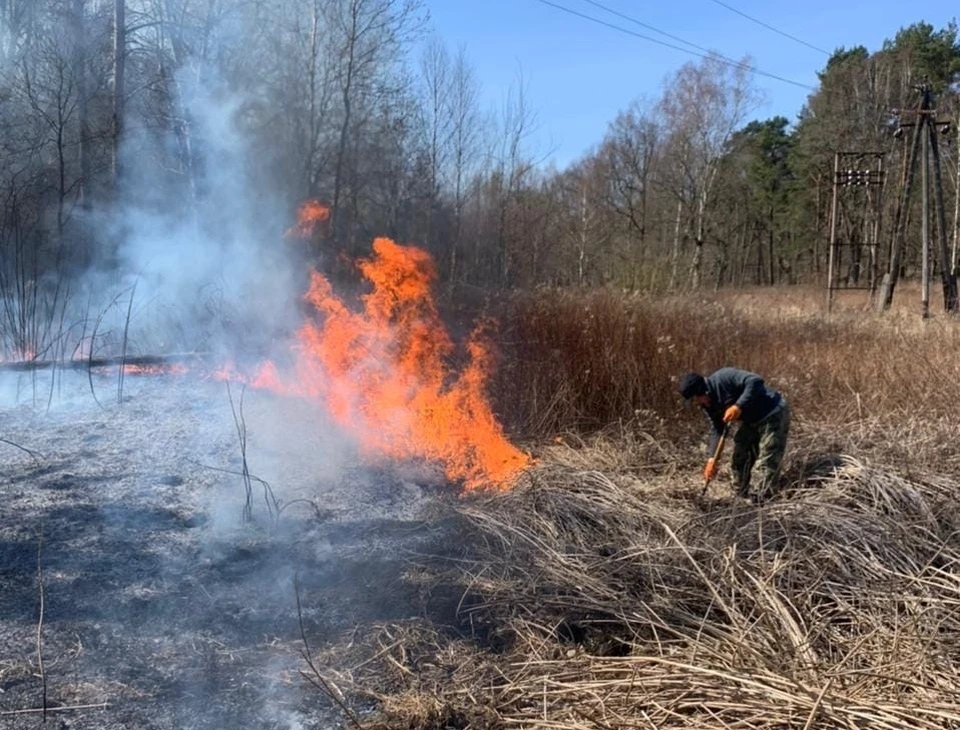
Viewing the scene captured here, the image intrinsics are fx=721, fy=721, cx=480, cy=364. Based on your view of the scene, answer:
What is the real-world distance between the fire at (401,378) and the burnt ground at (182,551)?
1.17 feet

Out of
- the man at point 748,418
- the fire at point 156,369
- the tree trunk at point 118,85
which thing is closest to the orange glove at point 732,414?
the man at point 748,418

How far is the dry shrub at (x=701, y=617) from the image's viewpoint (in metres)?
2.99

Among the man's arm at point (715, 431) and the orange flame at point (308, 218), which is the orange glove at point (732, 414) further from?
the orange flame at point (308, 218)

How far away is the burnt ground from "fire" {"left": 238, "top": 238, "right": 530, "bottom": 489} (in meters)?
0.36

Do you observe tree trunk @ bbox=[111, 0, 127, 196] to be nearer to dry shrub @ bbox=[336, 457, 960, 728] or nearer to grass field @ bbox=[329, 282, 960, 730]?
grass field @ bbox=[329, 282, 960, 730]

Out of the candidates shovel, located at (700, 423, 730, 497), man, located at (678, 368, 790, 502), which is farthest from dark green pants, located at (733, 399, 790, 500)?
shovel, located at (700, 423, 730, 497)

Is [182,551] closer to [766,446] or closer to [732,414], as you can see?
[732,414]

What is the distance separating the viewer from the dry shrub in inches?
118

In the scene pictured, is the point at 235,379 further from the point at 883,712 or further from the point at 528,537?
the point at 883,712

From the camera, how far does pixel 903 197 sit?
19.0 metres

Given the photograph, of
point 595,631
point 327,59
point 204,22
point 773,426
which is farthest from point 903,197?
point 595,631

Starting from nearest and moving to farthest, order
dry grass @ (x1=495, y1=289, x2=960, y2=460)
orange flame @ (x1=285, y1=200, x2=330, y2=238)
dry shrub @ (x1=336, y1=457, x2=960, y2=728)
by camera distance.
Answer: dry shrub @ (x1=336, y1=457, x2=960, y2=728), dry grass @ (x1=495, y1=289, x2=960, y2=460), orange flame @ (x1=285, y1=200, x2=330, y2=238)

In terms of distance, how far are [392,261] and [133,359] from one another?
132 inches

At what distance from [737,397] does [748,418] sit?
21cm
